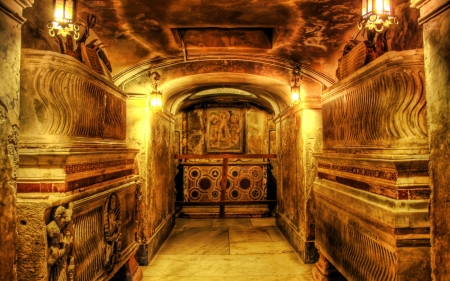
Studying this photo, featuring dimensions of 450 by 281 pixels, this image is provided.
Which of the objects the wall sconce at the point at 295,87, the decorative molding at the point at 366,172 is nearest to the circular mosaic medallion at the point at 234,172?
the wall sconce at the point at 295,87

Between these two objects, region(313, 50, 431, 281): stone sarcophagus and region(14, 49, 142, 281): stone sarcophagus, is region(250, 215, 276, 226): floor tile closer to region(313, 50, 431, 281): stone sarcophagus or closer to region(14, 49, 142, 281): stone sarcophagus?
region(313, 50, 431, 281): stone sarcophagus

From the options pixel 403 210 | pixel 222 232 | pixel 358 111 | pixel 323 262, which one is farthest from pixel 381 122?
pixel 222 232

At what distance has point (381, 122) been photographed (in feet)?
A: 8.80

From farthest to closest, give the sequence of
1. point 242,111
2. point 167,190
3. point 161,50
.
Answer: point 242,111 → point 167,190 → point 161,50

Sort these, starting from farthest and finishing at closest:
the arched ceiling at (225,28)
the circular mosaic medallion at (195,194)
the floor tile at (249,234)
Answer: the circular mosaic medallion at (195,194) < the floor tile at (249,234) < the arched ceiling at (225,28)

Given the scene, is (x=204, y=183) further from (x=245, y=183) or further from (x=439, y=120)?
(x=439, y=120)

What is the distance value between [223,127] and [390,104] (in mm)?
7902

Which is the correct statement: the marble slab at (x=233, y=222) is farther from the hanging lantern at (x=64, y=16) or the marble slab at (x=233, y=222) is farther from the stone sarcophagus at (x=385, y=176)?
the hanging lantern at (x=64, y=16)

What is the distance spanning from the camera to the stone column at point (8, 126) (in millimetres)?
1637

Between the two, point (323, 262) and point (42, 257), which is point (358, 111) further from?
point (42, 257)

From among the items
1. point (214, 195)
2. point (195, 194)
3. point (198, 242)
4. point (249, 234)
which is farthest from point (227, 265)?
point (195, 194)

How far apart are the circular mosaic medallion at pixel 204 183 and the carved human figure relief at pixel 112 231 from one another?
6.01 metres

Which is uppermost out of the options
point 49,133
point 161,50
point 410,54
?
point 161,50

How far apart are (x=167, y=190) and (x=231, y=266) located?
2724 mm
